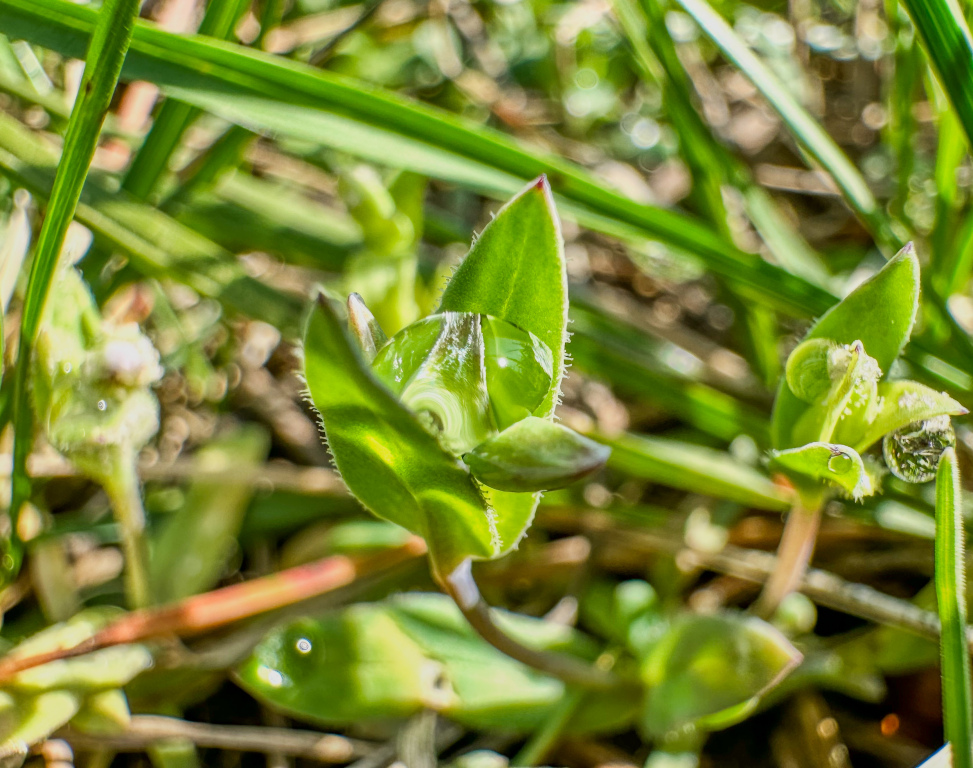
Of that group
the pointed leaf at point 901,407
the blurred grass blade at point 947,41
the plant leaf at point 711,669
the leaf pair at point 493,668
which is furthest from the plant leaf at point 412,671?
the blurred grass blade at point 947,41

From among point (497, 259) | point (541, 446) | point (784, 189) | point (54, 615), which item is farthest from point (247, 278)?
point (784, 189)

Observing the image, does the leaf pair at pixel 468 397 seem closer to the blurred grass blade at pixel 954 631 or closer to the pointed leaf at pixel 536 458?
the pointed leaf at pixel 536 458

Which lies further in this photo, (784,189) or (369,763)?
(784,189)

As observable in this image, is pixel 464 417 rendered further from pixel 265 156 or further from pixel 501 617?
pixel 265 156

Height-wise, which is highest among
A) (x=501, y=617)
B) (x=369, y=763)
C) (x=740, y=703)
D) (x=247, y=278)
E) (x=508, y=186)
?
(x=508, y=186)

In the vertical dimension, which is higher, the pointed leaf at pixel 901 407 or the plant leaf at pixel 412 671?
the pointed leaf at pixel 901 407

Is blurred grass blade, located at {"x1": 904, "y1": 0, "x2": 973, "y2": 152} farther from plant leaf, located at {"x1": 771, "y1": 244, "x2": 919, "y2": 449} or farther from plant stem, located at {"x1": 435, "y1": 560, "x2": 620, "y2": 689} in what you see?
plant stem, located at {"x1": 435, "y1": 560, "x2": 620, "y2": 689}
